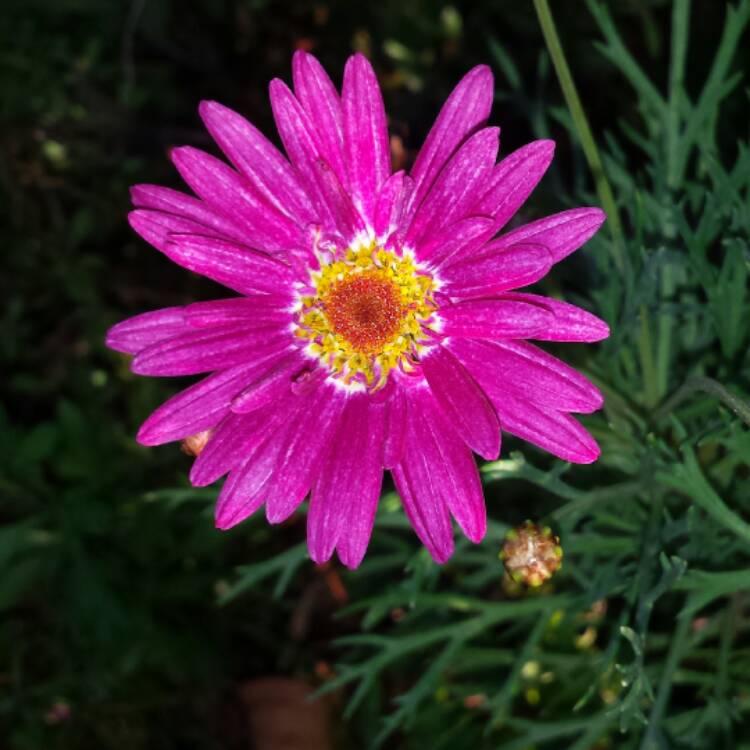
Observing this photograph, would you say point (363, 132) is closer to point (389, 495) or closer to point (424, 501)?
point (424, 501)

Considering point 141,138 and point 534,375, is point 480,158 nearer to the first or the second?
point 534,375

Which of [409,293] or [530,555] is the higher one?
[409,293]

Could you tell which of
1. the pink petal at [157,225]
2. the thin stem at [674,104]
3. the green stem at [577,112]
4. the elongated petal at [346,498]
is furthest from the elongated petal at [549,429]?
the thin stem at [674,104]

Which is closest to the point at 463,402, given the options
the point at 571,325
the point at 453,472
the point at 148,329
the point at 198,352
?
the point at 453,472

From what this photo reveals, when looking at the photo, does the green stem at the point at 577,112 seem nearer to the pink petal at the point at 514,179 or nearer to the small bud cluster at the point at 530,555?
the pink petal at the point at 514,179

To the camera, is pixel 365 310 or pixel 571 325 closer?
pixel 571 325

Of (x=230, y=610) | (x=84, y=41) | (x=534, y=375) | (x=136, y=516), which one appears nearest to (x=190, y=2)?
(x=84, y=41)
